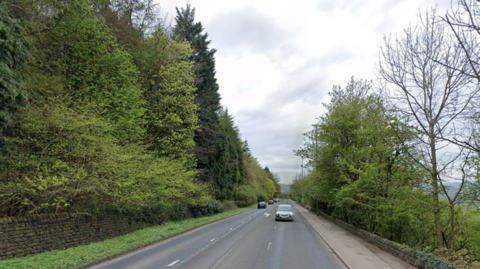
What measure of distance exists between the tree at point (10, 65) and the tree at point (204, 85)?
77.0 ft

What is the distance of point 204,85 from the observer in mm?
34469

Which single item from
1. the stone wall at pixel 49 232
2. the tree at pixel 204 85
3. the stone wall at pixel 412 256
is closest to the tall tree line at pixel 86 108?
the stone wall at pixel 49 232

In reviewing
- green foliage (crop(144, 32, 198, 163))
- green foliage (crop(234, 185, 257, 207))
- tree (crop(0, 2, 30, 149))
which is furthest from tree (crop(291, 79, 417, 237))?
green foliage (crop(234, 185, 257, 207))

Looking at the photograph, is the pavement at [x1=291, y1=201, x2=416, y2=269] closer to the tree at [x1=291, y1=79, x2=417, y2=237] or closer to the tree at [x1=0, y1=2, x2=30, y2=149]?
the tree at [x1=291, y1=79, x2=417, y2=237]

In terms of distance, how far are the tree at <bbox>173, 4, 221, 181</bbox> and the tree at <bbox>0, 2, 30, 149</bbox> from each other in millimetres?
23477

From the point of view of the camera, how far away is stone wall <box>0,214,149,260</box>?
8711 mm

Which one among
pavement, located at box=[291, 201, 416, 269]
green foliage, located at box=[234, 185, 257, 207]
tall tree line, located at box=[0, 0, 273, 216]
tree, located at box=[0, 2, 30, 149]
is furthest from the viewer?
green foliage, located at box=[234, 185, 257, 207]

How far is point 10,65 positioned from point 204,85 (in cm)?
2601

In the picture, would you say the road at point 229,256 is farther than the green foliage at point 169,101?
No

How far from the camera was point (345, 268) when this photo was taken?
8805 mm

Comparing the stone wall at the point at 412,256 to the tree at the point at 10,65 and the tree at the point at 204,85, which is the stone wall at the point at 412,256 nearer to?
the tree at the point at 10,65

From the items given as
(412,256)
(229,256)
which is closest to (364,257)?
(412,256)

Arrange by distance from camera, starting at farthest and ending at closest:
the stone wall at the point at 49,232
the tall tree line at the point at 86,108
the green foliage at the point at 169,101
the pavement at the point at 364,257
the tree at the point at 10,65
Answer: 1. the green foliage at the point at 169,101
2. the tall tree line at the point at 86,108
3. the pavement at the point at 364,257
4. the stone wall at the point at 49,232
5. the tree at the point at 10,65

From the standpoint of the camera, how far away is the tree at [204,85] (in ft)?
109
